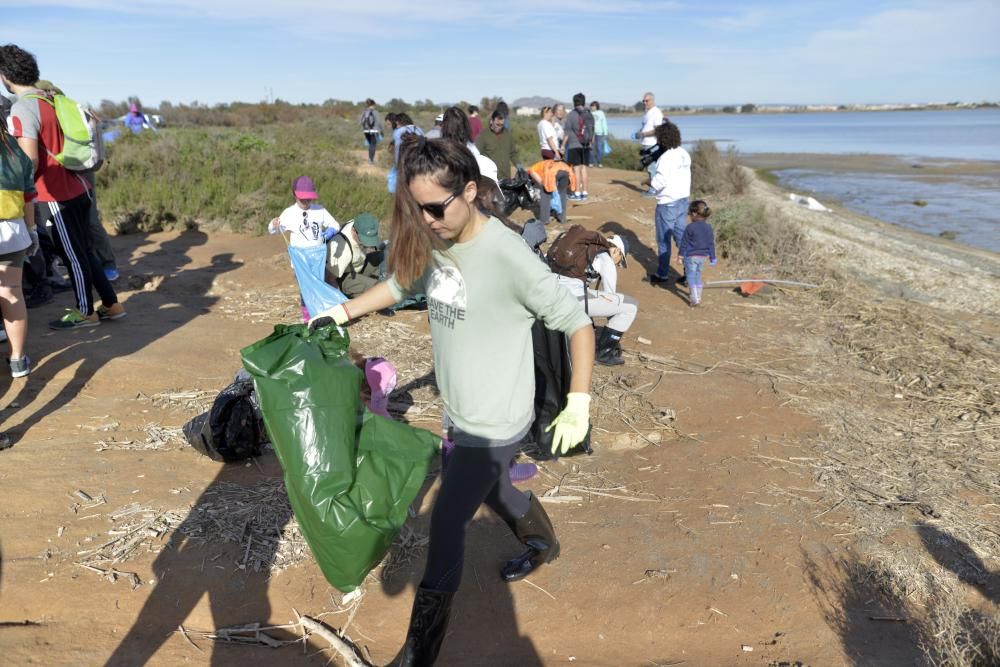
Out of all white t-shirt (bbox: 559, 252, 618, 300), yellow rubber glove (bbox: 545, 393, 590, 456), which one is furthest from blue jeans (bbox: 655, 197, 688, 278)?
yellow rubber glove (bbox: 545, 393, 590, 456)

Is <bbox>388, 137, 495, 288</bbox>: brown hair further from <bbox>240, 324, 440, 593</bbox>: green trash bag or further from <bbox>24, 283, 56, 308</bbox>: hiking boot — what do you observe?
<bbox>24, 283, 56, 308</bbox>: hiking boot

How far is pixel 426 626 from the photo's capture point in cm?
257

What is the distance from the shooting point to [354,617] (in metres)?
3.16

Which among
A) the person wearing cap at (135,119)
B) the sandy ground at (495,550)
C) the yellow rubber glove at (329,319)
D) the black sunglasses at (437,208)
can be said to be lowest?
the sandy ground at (495,550)

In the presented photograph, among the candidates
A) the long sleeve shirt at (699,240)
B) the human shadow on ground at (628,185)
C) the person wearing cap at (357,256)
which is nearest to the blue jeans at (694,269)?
the long sleeve shirt at (699,240)

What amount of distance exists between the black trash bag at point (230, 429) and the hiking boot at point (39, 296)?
12.9ft

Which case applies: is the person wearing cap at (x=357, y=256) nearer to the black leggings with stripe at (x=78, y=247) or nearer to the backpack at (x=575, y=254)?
the black leggings with stripe at (x=78, y=247)

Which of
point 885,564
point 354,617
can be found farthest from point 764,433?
point 354,617

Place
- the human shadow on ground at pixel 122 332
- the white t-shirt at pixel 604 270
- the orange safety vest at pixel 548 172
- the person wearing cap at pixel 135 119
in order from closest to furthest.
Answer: the human shadow on ground at pixel 122 332, the white t-shirt at pixel 604 270, the orange safety vest at pixel 548 172, the person wearing cap at pixel 135 119

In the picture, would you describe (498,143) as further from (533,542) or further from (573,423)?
(573,423)

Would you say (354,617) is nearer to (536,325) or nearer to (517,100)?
(536,325)

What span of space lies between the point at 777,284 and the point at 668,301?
1468 millimetres

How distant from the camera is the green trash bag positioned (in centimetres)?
281

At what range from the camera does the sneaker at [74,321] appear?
6.22 m
